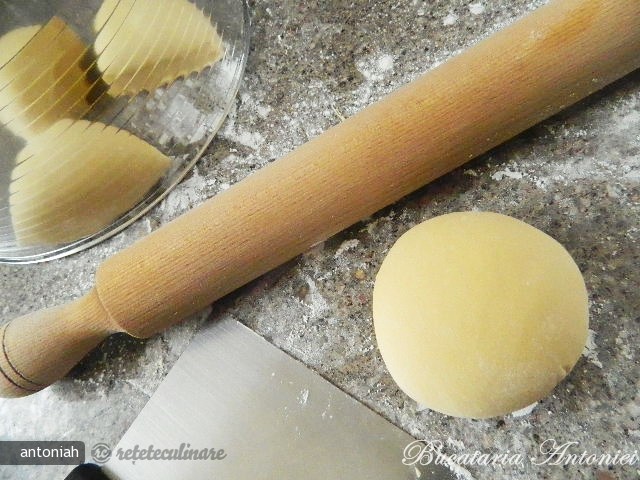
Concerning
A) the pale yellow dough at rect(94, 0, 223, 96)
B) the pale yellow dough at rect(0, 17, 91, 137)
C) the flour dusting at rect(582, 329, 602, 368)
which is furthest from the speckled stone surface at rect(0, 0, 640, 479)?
the pale yellow dough at rect(0, 17, 91, 137)

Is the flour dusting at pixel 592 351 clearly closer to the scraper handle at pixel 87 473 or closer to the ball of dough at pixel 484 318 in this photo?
the ball of dough at pixel 484 318

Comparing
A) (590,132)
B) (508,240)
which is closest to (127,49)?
(508,240)

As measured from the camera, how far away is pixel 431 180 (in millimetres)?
773

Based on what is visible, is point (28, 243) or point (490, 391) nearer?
point (490, 391)

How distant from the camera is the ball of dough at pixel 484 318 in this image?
0.57m

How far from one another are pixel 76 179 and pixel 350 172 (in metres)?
0.42

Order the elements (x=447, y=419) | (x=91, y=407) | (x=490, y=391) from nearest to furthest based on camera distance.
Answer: (x=490, y=391), (x=447, y=419), (x=91, y=407)

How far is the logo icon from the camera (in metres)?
0.83

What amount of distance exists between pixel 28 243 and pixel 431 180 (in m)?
0.69

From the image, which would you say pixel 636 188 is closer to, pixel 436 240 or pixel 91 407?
pixel 436 240

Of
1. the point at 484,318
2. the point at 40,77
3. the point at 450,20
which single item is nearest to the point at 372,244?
the point at 484,318

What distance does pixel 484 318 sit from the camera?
0.57 m

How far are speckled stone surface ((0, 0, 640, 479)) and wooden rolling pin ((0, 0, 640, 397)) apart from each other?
6 centimetres

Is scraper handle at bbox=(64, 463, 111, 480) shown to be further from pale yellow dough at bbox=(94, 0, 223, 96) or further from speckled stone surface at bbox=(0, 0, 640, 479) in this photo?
pale yellow dough at bbox=(94, 0, 223, 96)
